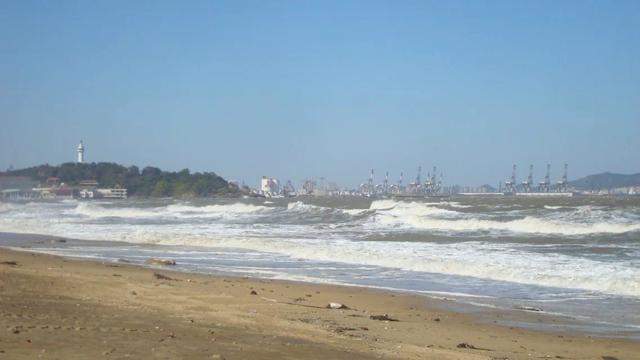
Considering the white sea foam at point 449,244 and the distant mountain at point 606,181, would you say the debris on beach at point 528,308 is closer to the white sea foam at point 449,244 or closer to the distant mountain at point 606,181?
the white sea foam at point 449,244

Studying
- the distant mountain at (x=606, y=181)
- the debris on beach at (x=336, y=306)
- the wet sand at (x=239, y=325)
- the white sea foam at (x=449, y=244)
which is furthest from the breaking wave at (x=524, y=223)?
the distant mountain at (x=606, y=181)

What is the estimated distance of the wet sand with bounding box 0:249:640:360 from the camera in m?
7.16

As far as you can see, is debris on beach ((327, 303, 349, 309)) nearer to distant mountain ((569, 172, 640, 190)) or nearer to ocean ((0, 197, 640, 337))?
ocean ((0, 197, 640, 337))

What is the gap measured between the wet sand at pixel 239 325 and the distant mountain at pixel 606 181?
119m

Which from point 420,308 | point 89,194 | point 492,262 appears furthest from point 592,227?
point 89,194

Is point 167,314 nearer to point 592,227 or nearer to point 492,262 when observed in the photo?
point 492,262

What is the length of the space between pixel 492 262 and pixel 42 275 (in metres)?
11.2

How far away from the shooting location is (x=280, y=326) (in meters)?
9.33

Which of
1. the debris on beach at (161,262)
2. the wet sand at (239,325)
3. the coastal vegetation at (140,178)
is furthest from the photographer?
the coastal vegetation at (140,178)

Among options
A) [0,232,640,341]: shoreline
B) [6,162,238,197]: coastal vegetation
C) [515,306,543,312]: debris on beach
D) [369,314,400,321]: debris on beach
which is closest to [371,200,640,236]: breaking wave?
[0,232,640,341]: shoreline

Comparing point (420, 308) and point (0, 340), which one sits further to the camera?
point (420, 308)

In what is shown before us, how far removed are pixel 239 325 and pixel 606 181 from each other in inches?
5364

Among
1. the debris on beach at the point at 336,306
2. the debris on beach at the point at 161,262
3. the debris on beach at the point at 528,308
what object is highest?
the debris on beach at the point at 528,308

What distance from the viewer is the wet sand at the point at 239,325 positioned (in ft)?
23.5
